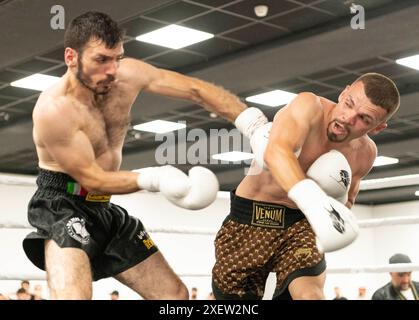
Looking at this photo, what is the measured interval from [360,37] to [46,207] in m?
3.87

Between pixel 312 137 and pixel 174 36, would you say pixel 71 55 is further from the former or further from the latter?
pixel 174 36

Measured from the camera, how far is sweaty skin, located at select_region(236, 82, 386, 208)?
81.6 inches

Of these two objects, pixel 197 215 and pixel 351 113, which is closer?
pixel 351 113

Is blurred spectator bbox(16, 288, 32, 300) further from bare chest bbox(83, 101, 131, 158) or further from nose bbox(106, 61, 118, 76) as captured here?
nose bbox(106, 61, 118, 76)

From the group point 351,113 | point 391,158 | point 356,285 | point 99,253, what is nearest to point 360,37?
point 351,113

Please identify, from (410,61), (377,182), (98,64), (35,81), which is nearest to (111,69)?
(98,64)

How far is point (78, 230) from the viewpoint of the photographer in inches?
85.9

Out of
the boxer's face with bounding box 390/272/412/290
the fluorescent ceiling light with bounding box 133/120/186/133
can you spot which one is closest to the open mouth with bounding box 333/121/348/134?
the boxer's face with bounding box 390/272/412/290

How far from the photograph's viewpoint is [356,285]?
47.3 feet

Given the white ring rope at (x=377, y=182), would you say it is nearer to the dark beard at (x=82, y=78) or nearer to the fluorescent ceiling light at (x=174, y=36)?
the dark beard at (x=82, y=78)

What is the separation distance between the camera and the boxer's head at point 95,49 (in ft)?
7.07

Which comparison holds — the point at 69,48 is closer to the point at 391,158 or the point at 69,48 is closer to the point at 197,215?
the point at 391,158
